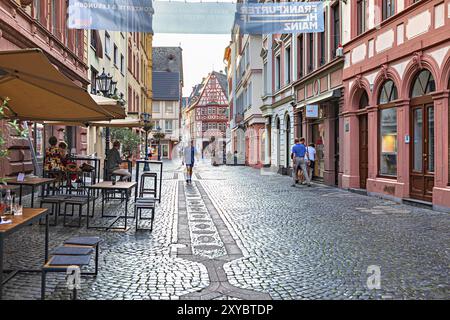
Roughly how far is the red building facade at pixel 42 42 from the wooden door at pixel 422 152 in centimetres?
1028

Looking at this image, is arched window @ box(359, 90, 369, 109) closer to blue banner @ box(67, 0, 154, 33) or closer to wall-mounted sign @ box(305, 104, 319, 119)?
wall-mounted sign @ box(305, 104, 319, 119)

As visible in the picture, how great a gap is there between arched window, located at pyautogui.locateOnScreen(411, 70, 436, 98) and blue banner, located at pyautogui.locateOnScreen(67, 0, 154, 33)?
676 centimetres

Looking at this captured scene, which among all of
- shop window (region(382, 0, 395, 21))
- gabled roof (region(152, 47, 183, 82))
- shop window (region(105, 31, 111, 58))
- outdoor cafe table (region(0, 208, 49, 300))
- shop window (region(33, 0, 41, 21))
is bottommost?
outdoor cafe table (region(0, 208, 49, 300))

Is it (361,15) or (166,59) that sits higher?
(166,59)

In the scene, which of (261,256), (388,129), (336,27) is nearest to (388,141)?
(388,129)

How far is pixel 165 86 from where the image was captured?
2987 inches

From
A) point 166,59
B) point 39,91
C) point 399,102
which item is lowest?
point 39,91

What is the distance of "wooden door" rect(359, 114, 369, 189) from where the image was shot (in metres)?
15.1

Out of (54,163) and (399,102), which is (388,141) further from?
(54,163)

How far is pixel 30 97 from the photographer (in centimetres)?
698

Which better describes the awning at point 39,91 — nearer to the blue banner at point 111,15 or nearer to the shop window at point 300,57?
the blue banner at point 111,15

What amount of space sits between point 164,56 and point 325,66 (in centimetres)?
6851

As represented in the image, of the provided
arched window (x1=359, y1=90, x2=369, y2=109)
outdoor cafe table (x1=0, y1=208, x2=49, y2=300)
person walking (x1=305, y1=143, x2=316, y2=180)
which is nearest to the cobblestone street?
outdoor cafe table (x1=0, y1=208, x2=49, y2=300)

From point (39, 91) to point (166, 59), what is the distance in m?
78.4
